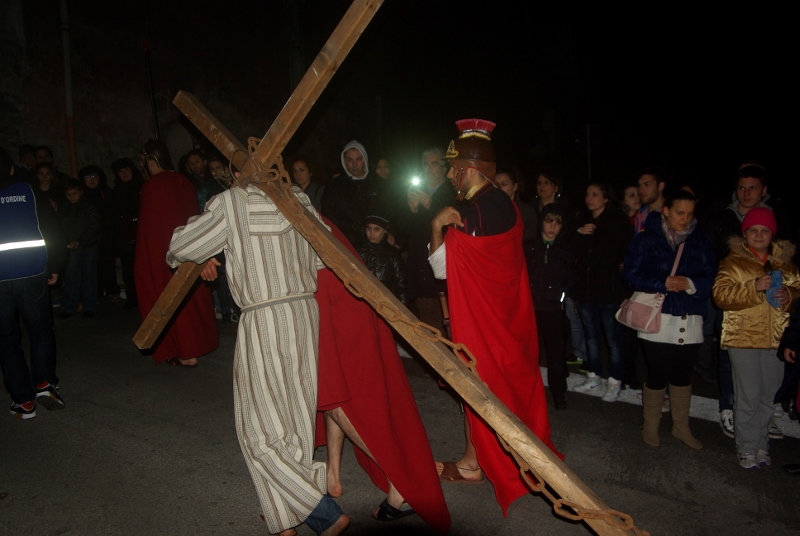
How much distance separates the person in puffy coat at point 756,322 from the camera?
12.8ft

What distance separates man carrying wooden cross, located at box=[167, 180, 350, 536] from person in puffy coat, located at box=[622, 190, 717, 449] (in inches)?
95.0

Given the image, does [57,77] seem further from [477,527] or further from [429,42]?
[477,527]

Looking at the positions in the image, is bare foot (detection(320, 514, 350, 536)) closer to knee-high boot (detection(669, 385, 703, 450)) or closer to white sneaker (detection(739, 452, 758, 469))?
knee-high boot (detection(669, 385, 703, 450))

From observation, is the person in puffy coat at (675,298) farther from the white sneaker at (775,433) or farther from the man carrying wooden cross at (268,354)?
the man carrying wooden cross at (268,354)

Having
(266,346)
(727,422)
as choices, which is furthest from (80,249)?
(727,422)

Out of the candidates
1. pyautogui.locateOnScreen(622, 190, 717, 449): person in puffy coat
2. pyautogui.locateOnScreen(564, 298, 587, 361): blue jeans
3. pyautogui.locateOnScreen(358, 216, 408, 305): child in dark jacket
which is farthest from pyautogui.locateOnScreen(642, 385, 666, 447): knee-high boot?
pyautogui.locateOnScreen(358, 216, 408, 305): child in dark jacket

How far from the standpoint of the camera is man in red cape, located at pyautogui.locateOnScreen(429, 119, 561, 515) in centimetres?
354

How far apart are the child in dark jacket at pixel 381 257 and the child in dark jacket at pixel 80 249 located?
190 inches

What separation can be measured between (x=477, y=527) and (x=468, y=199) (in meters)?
1.88

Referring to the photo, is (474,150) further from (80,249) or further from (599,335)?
(80,249)

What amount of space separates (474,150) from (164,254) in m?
3.63

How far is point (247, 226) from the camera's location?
3047mm

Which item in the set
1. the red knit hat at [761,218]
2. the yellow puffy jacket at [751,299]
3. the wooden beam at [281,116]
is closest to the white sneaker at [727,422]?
the yellow puffy jacket at [751,299]

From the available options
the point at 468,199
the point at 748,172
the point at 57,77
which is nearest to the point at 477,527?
the point at 468,199
